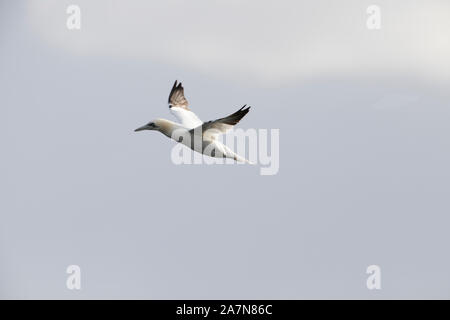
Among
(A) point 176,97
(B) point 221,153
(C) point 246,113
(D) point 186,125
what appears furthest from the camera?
(A) point 176,97

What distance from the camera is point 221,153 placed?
1029 inches

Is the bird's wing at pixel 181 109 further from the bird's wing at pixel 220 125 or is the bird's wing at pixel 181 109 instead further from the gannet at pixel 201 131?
the bird's wing at pixel 220 125

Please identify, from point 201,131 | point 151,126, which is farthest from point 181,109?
point 201,131

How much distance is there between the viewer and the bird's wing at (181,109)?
93.6 feet

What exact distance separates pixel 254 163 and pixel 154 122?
407 cm

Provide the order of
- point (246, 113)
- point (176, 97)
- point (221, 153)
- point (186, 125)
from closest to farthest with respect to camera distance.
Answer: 1. point (246, 113)
2. point (221, 153)
3. point (186, 125)
4. point (176, 97)

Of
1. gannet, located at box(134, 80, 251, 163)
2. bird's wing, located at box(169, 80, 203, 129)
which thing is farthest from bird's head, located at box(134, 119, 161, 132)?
bird's wing, located at box(169, 80, 203, 129)

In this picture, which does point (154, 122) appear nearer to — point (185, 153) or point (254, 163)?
point (185, 153)

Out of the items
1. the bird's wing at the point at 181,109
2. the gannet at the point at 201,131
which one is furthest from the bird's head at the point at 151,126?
the bird's wing at the point at 181,109

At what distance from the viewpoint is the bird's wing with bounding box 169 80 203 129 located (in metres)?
28.5

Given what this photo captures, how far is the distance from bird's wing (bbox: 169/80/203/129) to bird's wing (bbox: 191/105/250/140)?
2.35 metres

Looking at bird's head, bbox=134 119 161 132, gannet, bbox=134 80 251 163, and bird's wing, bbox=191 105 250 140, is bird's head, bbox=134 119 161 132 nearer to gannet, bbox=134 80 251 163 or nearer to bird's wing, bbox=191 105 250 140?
gannet, bbox=134 80 251 163
